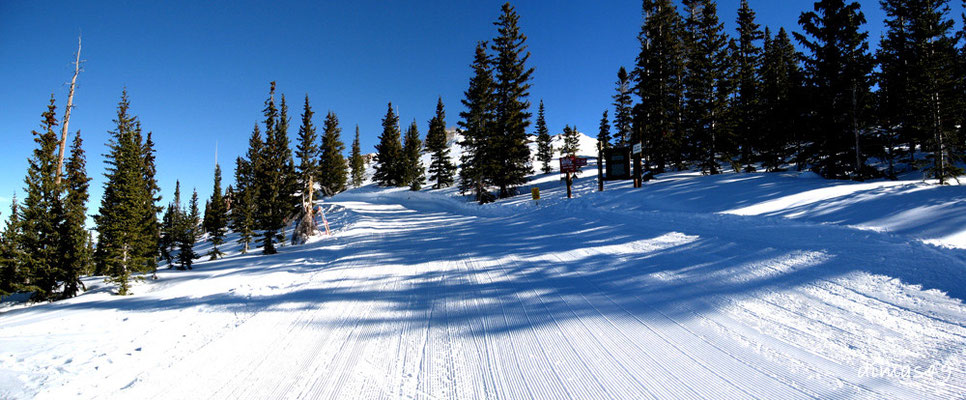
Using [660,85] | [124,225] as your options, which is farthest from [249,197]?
[660,85]

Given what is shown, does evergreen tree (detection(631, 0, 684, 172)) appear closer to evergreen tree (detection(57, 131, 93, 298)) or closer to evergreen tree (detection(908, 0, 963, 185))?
evergreen tree (detection(908, 0, 963, 185))

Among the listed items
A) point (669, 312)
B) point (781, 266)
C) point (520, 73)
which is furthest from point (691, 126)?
point (669, 312)

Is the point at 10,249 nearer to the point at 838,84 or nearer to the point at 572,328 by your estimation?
the point at 572,328

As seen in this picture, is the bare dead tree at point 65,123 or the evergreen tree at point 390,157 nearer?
the bare dead tree at point 65,123

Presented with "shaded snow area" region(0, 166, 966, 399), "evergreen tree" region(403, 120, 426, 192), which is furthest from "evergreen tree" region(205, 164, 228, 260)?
"shaded snow area" region(0, 166, 966, 399)

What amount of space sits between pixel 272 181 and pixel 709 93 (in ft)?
95.2

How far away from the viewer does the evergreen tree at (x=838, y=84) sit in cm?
1553

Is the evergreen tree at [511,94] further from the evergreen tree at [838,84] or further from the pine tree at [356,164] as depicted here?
the pine tree at [356,164]

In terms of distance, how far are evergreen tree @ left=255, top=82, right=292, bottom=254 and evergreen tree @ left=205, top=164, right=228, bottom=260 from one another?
6873 millimetres

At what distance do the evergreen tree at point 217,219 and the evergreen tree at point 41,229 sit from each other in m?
12.2

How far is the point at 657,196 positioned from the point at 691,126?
38.5 ft

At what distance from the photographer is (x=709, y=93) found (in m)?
21.7

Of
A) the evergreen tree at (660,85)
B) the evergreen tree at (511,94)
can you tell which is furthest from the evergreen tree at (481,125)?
the evergreen tree at (660,85)

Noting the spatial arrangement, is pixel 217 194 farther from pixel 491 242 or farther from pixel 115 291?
pixel 491 242
